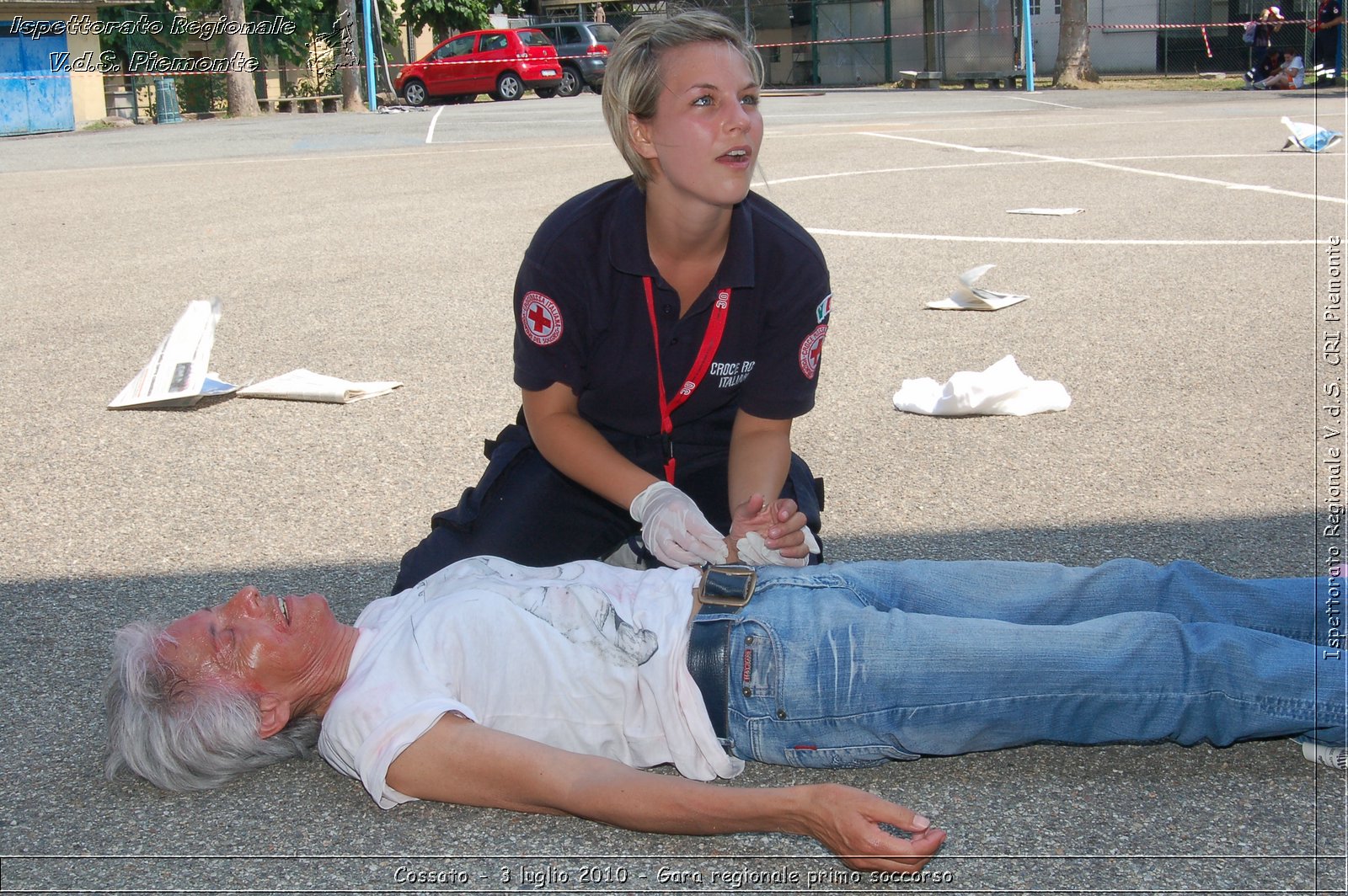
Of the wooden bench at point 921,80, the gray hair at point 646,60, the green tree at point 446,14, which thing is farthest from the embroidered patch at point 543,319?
the green tree at point 446,14

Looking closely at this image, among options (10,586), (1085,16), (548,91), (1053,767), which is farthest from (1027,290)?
(548,91)

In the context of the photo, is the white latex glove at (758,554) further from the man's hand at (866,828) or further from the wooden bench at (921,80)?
the wooden bench at (921,80)

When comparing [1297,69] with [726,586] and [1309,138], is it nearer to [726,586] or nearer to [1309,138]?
[1309,138]

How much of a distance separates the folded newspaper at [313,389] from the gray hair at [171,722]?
283 cm

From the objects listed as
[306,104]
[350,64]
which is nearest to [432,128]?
[350,64]

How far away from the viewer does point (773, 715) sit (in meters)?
2.48

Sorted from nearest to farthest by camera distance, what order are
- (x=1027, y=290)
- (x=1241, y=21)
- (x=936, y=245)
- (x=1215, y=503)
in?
(x=1215, y=503) < (x=1027, y=290) < (x=936, y=245) < (x=1241, y=21)

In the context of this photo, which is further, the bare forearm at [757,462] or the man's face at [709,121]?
the bare forearm at [757,462]

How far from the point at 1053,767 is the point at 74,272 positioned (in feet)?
24.8

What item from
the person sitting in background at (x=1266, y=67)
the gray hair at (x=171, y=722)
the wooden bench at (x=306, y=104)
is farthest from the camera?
the wooden bench at (x=306, y=104)

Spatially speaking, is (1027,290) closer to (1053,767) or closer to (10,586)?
(1053,767)

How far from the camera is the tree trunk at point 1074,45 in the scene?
85.6ft

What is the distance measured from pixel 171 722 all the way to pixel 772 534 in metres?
1.29

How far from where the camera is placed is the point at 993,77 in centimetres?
2692
